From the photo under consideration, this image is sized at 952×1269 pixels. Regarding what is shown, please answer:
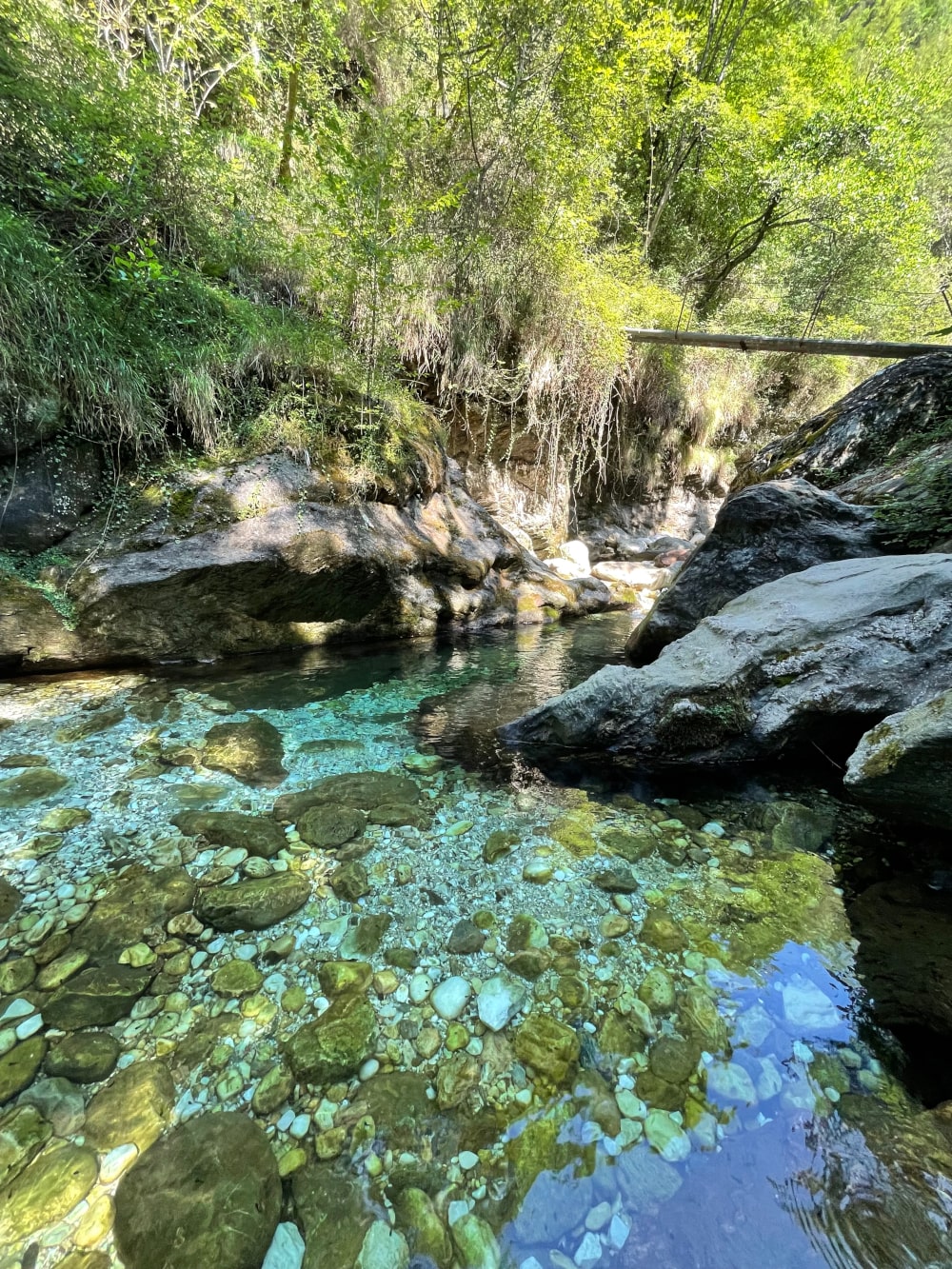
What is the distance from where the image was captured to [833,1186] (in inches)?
44.8

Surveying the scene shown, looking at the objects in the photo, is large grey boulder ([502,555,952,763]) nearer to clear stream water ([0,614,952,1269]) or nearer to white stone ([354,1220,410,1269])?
clear stream water ([0,614,952,1269])

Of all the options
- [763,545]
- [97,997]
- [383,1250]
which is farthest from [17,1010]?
[763,545]

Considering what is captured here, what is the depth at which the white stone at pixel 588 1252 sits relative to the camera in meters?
1.03

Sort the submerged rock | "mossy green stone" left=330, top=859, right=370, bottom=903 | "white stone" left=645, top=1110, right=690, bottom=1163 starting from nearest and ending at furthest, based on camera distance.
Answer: the submerged rock
"white stone" left=645, top=1110, right=690, bottom=1163
"mossy green stone" left=330, top=859, right=370, bottom=903

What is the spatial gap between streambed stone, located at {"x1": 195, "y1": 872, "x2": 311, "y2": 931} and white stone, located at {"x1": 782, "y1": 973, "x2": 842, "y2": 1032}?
1755 millimetres

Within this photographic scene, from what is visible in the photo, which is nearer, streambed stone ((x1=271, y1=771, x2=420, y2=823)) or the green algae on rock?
streambed stone ((x1=271, y1=771, x2=420, y2=823))

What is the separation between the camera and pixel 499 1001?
1590 mm

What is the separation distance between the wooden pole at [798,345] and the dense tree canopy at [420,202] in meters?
1.13

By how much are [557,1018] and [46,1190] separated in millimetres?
1288

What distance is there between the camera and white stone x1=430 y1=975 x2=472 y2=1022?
1549 mm

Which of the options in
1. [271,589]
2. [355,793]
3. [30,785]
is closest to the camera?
[30,785]

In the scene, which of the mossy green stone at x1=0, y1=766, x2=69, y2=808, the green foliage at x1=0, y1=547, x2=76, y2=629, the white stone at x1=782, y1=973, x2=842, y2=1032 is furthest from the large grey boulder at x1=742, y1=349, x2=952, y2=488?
the green foliage at x1=0, y1=547, x2=76, y2=629

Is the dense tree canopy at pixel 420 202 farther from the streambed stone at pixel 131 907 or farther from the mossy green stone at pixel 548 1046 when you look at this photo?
the mossy green stone at pixel 548 1046

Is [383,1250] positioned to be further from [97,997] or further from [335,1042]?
[97,997]
